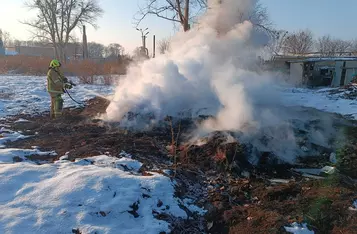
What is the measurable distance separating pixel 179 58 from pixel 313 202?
276 inches

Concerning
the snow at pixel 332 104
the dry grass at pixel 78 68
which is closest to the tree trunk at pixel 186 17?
the dry grass at pixel 78 68

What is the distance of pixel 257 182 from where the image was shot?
4.91m

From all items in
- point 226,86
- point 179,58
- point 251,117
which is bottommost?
point 251,117

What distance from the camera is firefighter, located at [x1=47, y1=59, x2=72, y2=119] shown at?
8.59m

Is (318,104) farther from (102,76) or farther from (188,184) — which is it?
(102,76)

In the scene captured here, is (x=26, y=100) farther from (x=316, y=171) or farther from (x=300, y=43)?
(x=300, y=43)

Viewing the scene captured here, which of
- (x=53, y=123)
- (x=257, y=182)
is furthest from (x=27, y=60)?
(x=257, y=182)

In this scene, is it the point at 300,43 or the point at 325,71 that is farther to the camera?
the point at 300,43

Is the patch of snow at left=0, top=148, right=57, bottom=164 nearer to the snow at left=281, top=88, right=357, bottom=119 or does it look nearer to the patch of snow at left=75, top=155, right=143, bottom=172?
the patch of snow at left=75, top=155, right=143, bottom=172

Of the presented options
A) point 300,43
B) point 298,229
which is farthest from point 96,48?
point 298,229

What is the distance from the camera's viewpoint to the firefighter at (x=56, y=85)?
8.59m

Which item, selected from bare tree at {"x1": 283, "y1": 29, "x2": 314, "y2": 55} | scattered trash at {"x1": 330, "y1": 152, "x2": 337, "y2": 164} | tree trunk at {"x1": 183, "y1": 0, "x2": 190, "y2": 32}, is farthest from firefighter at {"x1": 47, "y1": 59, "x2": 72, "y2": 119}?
bare tree at {"x1": 283, "y1": 29, "x2": 314, "y2": 55}

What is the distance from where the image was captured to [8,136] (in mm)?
6719

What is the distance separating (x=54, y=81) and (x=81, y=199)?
5909 mm
